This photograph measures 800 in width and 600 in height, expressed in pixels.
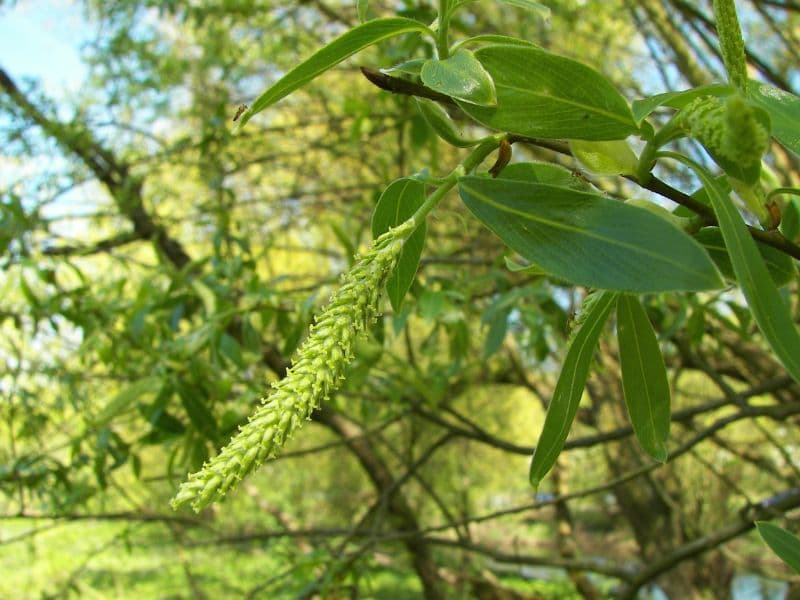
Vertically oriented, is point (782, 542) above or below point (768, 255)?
below

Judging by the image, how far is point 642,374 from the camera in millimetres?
516

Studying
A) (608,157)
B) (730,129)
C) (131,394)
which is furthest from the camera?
(131,394)

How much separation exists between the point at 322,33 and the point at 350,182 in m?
0.61

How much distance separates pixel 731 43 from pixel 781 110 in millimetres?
55

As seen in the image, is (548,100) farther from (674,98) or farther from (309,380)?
(309,380)

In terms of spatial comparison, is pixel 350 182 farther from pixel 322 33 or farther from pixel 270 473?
pixel 270 473

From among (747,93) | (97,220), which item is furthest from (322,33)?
(747,93)

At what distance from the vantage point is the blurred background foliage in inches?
55.1

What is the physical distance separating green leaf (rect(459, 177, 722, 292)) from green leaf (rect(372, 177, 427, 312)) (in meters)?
0.08

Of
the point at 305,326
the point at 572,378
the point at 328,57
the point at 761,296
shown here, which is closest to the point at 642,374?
the point at 572,378

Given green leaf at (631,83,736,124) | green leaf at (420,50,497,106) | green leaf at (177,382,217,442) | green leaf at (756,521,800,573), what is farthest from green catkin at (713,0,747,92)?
green leaf at (177,382,217,442)

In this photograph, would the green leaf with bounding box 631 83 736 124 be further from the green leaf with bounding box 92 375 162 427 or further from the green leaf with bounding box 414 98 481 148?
the green leaf with bounding box 92 375 162 427

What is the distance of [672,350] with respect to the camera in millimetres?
2592

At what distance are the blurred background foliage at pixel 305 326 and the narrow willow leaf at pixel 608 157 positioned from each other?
207 mm
